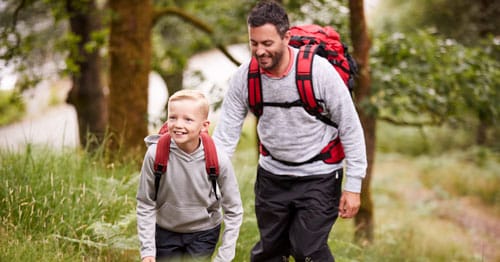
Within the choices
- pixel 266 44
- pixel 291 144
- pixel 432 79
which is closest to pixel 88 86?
pixel 432 79

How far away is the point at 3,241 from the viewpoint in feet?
10.7

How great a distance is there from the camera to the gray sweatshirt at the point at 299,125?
3.33m

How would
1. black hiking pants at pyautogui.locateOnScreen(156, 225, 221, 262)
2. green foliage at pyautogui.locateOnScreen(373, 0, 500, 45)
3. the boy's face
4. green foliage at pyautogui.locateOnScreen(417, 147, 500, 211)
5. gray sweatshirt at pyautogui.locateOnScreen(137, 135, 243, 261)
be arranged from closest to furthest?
1. the boy's face
2. gray sweatshirt at pyautogui.locateOnScreen(137, 135, 243, 261)
3. black hiking pants at pyautogui.locateOnScreen(156, 225, 221, 262)
4. green foliage at pyautogui.locateOnScreen(373, 0, 500, 45)
5. green foliage at pyautogui.locateOnScreen(417, 147, 500, 211)

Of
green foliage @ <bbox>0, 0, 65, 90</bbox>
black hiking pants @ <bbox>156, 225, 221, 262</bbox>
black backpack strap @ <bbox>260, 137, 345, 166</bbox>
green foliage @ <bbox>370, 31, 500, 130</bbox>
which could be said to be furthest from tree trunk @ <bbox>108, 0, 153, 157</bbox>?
black hiking pants @ <bbox>156, 225, 221, 262</bbox>

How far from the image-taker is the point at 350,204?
3471mm

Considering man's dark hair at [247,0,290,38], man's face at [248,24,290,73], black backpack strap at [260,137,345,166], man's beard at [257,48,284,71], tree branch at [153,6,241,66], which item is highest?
tree branch at [153,6,241,66]

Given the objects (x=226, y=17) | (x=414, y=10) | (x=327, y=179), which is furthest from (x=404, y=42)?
(x=414, y=10)

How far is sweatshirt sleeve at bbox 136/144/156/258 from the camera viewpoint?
2977 mm

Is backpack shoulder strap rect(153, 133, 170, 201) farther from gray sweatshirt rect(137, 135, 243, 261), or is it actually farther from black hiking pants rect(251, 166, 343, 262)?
black hiking pants rect(251, 166, 343, 262)

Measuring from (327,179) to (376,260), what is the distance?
5.58 ft

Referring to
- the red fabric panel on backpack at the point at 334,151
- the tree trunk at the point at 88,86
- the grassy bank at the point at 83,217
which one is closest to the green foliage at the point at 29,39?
the tree trunk at the point at 88,86

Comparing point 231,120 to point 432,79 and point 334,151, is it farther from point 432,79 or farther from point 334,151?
point 432,79

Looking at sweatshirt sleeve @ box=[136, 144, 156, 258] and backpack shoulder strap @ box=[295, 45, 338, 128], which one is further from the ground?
backpack shoulder strap @ box=[295, 45, 338, 128]

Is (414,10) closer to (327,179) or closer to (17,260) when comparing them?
(327,179)
